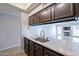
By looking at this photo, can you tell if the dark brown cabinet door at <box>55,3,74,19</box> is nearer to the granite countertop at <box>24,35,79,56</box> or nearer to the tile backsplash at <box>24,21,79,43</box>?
the tile backsplash at <box>24,21,79,43</box>

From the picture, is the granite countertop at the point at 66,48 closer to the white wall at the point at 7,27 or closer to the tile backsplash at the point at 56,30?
the tile backsplash at the point at 56,30

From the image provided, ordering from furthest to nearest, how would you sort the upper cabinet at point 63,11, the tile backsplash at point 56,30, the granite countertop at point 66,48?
the tile backsplash at point 56,30, the upper cabinet at point 63,11, the granite countertop at point 66,48

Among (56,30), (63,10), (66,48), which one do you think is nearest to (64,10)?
(63,10)

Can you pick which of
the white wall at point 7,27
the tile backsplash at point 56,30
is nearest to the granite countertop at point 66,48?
the tile backsplash at point 56,30

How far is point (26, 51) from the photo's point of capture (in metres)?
3.81

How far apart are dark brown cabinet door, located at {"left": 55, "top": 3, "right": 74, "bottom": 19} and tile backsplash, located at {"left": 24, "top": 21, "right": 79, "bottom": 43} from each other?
288 mm

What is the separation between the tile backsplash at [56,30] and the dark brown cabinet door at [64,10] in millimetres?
288

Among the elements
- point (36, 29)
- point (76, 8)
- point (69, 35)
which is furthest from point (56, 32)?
point (76, 8)

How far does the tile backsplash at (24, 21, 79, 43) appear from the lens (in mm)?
2256

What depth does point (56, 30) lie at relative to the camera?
2.88 metres

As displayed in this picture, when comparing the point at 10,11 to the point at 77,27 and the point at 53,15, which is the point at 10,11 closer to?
the point at 53,15

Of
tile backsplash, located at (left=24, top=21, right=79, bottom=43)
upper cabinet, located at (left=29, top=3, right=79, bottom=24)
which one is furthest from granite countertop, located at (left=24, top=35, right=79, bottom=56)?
upper cabinet, located at (left=29, top=3, right=79, bottom=24)

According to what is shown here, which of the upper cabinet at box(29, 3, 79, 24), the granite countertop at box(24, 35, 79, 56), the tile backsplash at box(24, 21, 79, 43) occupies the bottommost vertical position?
the granite countertop at box(24, 35, 79, 56)

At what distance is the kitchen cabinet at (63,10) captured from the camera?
1627 mm
